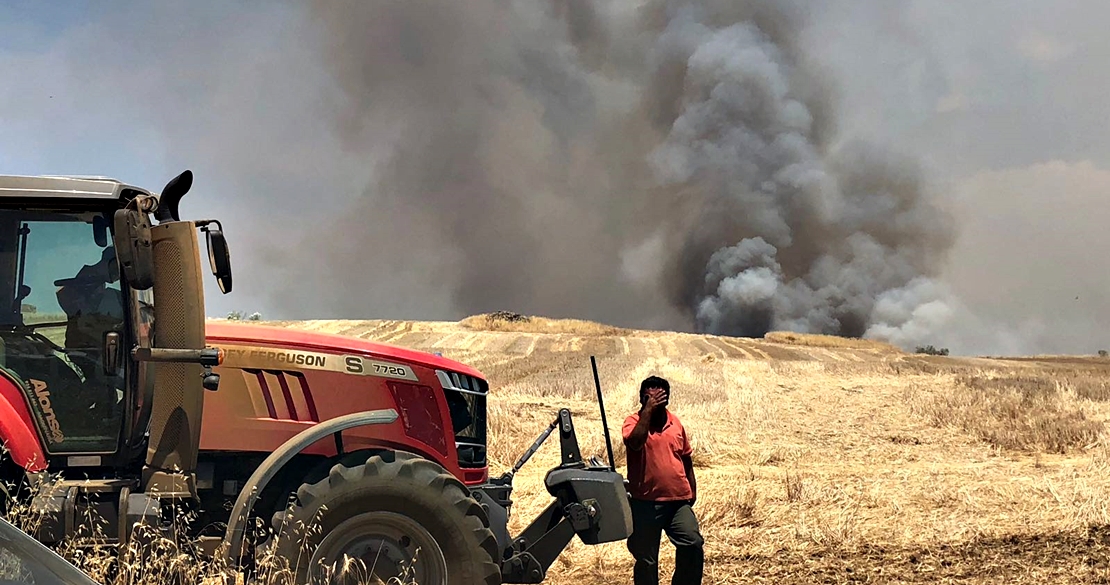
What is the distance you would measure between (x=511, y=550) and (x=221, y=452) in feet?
5.89

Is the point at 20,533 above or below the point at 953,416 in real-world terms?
below

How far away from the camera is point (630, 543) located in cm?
608

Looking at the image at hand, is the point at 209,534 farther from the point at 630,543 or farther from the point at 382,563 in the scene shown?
the point at 630,543

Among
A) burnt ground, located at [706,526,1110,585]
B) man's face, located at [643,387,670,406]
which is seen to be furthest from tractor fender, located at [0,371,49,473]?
burnt ground, located at [706,526,1110,585]

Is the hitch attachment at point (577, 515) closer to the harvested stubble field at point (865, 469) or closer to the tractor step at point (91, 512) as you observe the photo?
the harvested stubble field at point (865, 469)

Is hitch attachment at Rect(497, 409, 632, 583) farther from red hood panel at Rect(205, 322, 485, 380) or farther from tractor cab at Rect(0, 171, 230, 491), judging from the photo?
tractor cab at Rect(0, 171, 230, 491)

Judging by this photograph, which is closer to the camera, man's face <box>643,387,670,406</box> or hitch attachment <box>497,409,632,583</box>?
hitch attachment <box>497,409,632,583</box>

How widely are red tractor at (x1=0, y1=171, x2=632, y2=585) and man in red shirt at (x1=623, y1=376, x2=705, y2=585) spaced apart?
1.40m

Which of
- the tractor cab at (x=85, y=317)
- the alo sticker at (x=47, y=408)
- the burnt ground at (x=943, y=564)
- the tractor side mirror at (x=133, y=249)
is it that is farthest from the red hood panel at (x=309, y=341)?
the burnt ground at (x=943, y=564)

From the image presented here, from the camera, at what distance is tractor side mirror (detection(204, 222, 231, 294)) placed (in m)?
4.57

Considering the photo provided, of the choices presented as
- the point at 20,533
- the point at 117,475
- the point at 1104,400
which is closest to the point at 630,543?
the point at 117,475

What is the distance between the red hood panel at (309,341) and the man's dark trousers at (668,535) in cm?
170

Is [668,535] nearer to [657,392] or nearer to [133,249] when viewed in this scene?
[657,392]

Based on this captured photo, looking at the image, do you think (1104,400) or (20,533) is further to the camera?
(1104,400)
